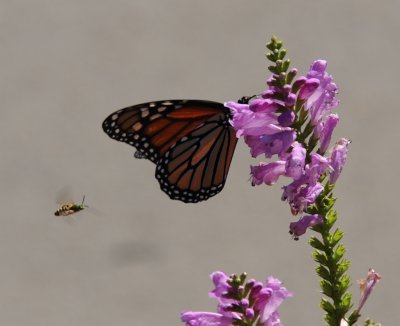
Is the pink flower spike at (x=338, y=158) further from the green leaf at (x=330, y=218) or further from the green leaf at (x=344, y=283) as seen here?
the green leaf at (x=344, y=283)

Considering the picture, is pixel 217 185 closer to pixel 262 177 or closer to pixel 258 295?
pixel 262 177

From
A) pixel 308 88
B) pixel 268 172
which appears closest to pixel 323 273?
pixel 268 172

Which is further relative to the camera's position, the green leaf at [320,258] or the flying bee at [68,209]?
the flying bee at [68,209]

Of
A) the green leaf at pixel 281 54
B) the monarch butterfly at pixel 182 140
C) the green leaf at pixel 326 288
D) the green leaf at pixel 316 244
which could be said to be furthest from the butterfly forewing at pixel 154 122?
the green leaf at pixel 326 288

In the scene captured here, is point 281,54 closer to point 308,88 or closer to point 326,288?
point 308,88

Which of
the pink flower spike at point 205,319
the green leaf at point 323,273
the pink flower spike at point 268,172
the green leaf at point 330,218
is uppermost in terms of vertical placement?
the pink flower spike at point 268,172

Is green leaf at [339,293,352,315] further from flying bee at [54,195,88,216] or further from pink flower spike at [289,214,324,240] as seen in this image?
flying bee at [54,195,88,216]
